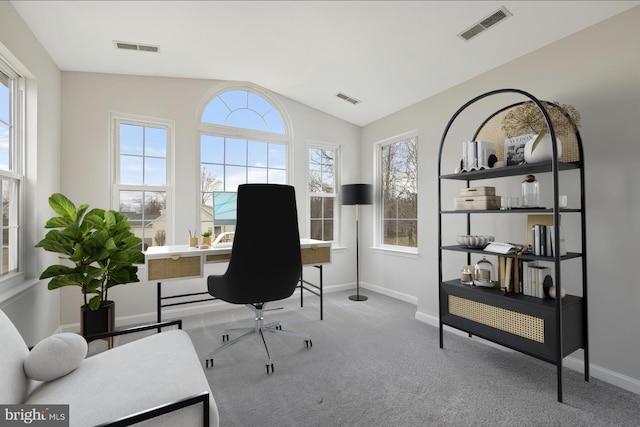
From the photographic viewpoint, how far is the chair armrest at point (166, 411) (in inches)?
35.2

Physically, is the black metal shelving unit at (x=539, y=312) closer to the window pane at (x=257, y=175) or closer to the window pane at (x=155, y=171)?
the window pane at (x=257, y=175)

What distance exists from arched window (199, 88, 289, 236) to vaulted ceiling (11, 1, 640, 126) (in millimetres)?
457

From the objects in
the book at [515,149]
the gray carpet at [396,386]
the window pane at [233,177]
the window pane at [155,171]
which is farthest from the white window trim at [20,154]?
the book at [515,149]

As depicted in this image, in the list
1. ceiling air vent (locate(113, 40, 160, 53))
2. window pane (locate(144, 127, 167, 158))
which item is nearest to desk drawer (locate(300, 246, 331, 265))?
window pane (locate(144, 127, 167, 158))

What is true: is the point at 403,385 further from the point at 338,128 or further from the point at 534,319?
the point at 338,128

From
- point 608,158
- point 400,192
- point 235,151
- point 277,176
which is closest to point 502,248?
point 608,158

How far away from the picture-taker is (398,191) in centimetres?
420

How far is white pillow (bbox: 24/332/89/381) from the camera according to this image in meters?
1.17

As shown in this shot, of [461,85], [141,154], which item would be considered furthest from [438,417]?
[141,154]

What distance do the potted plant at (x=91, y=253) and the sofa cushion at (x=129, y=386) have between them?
123 cm

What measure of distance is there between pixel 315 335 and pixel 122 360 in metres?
1.83

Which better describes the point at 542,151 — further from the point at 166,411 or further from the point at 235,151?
the point at 235,151

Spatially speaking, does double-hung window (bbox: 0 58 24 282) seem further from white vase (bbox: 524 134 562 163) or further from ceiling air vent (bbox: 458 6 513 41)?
white vase (bbox: 524 134 562 163)

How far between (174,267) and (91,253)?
61cm
